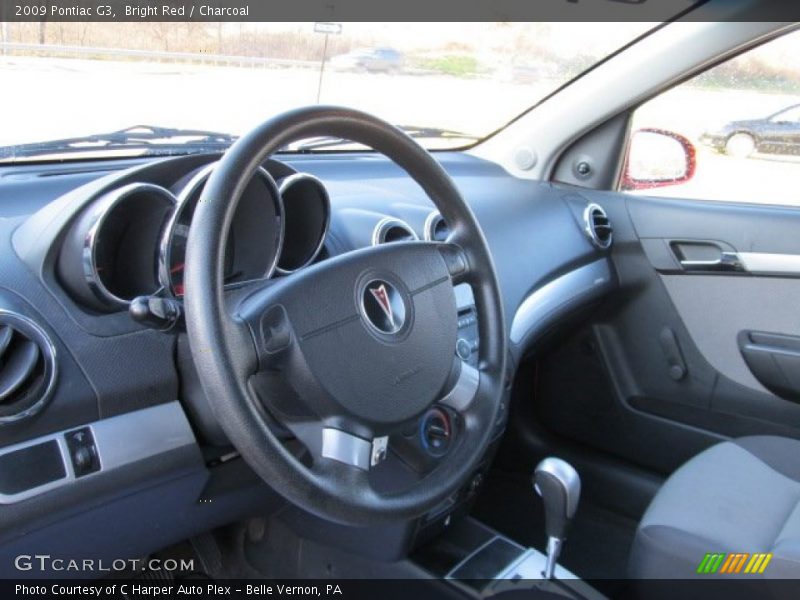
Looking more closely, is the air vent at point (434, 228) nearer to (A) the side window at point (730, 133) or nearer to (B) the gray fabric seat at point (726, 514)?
(B) the gray fabric seat at point (726, 514)

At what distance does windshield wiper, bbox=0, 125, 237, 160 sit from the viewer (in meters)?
1.81

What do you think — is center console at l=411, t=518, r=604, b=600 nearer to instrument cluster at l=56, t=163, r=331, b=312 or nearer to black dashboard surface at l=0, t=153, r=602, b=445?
black dashboard surface at l=0, t=153, r=602, b=445

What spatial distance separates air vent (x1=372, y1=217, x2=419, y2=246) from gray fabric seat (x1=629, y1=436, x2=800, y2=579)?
0.80 meters

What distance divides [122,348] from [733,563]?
3.88 feet

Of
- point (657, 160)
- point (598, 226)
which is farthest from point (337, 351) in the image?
point (657, 160)

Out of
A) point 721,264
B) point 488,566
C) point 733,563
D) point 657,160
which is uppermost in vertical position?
point 657,160

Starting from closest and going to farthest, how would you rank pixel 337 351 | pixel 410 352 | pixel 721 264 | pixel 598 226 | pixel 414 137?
1. pixel 337 351
2. pixel 410 352
3. pixel 414 137
4. pixel 721 264
5. pixel 598 226

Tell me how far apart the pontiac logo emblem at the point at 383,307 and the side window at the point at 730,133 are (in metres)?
1.55

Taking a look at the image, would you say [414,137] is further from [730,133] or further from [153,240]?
[153,240]

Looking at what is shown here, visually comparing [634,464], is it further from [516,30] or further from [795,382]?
[516,30]

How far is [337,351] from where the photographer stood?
4.23ft

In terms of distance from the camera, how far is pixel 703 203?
267 cm

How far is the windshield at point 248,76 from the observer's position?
5.70 ft

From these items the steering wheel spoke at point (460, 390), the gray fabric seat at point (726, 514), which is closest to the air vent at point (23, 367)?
the steering wheel spoke at point (460, 390)
